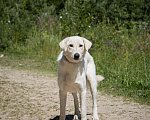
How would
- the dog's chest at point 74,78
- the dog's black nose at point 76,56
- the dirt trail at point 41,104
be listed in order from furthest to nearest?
the dirt trail at point 41,104, the dog's chest at point 74,78, the dog's black nose at point 76,56

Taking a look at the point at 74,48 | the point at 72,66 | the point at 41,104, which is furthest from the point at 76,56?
the point at 41,104

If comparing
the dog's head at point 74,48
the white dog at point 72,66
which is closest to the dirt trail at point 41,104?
the white dog at point 72,66

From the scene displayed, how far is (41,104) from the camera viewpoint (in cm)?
478

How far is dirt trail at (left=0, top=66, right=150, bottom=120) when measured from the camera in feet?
13.5

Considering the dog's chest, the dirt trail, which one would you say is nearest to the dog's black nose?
the dog's chest

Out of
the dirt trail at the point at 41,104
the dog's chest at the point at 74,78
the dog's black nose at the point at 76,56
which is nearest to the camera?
the dog's black nose at the point at 76,56

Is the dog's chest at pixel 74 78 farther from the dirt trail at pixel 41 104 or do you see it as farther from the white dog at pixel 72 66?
the dirt trail at pixel 41 104

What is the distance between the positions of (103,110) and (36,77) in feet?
10.6

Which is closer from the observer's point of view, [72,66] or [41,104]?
[72,66]

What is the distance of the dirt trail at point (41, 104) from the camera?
4109 millimetres

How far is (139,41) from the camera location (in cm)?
768

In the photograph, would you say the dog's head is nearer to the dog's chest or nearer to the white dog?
the white dog

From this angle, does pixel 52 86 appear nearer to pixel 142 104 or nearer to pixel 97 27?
pixel 142 104

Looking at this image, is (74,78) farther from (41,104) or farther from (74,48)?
(41,104)
